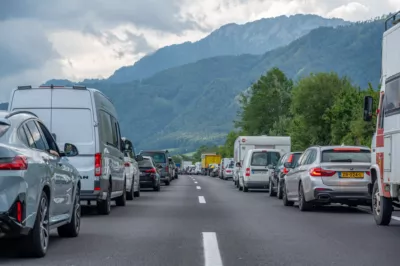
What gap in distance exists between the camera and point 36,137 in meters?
10.0

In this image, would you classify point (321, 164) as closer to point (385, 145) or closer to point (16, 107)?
point (385, 145)

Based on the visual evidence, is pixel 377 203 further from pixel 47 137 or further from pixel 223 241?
pixel 47 137

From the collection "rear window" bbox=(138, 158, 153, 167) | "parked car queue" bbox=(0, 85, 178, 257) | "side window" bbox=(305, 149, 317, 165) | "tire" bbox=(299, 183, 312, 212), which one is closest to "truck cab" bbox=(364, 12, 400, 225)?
"tire" bbox=(299, 183, 312, 212)

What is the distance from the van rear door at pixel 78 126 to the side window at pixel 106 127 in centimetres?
40

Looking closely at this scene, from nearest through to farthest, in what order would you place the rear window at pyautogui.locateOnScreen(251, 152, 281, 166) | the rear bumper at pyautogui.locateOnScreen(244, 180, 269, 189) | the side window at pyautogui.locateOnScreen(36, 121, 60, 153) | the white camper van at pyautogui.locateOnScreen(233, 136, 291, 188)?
the side window at pyautogui.locateOnScreen(36, 121, 60, 153)
the rear bumper at pyautogui.locateOnScreen(244, 180, 269, 189)
the rear window at pyautogui.locateOnScreen(251, 152, 281, 166)
the white camper van at pyautogui.locateOnScreen(233, 136, 291, 188)

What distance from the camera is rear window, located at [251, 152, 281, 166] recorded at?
3198 cm

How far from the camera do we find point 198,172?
14462cm

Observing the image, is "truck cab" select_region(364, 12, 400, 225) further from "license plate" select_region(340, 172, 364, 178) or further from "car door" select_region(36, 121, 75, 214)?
"car door" select_region(36, 121, 75, 214)

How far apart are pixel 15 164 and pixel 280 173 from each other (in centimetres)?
1703

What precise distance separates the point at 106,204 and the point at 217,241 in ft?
19.6

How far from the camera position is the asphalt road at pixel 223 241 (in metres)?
9.29

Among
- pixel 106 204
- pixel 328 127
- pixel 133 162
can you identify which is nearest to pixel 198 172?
pixel 328 127

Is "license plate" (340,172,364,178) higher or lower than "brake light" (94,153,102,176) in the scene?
lower

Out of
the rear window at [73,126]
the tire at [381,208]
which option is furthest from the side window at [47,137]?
the tire at [381,208]
